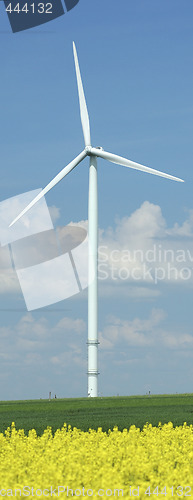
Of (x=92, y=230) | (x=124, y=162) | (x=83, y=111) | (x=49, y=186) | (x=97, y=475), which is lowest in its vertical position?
(x=97, y=475)

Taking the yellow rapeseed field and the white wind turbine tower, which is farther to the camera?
the white wind turbine tower

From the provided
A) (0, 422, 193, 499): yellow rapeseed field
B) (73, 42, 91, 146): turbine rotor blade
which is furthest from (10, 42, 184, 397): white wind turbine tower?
(0, 422, 193, 499): yellow rapeseed field

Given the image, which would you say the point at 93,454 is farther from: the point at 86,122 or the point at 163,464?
the point at 86,122

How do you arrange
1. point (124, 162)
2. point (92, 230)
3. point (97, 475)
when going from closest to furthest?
1. point (97, 475)
2. point (92, 230)
3. point (124, 162)

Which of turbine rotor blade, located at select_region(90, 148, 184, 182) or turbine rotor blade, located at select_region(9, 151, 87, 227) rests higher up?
turbine rotor blade, located at select_region(90, 148, 184, 182)

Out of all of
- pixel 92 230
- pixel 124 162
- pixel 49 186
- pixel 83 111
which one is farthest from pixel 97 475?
pixel 83 111

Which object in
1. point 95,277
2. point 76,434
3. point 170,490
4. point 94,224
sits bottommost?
point 170,490

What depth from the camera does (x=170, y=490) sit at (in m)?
12.4

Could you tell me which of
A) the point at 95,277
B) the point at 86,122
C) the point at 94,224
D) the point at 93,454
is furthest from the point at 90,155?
the point at 93,454

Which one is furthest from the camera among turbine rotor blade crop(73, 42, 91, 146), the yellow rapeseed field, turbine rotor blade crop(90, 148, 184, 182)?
turbine rotor blade crop(73, 42, 91, 146)

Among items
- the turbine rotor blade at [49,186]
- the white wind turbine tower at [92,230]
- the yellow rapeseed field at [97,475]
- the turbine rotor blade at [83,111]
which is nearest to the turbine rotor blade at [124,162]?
the white wind turbine tower at [92,230]

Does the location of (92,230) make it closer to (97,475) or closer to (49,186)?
(49,186)

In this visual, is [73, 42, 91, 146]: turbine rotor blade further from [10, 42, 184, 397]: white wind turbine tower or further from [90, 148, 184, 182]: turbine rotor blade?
[90, 148, 184, 182]: turbine rotor blade

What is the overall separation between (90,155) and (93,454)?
165ft
